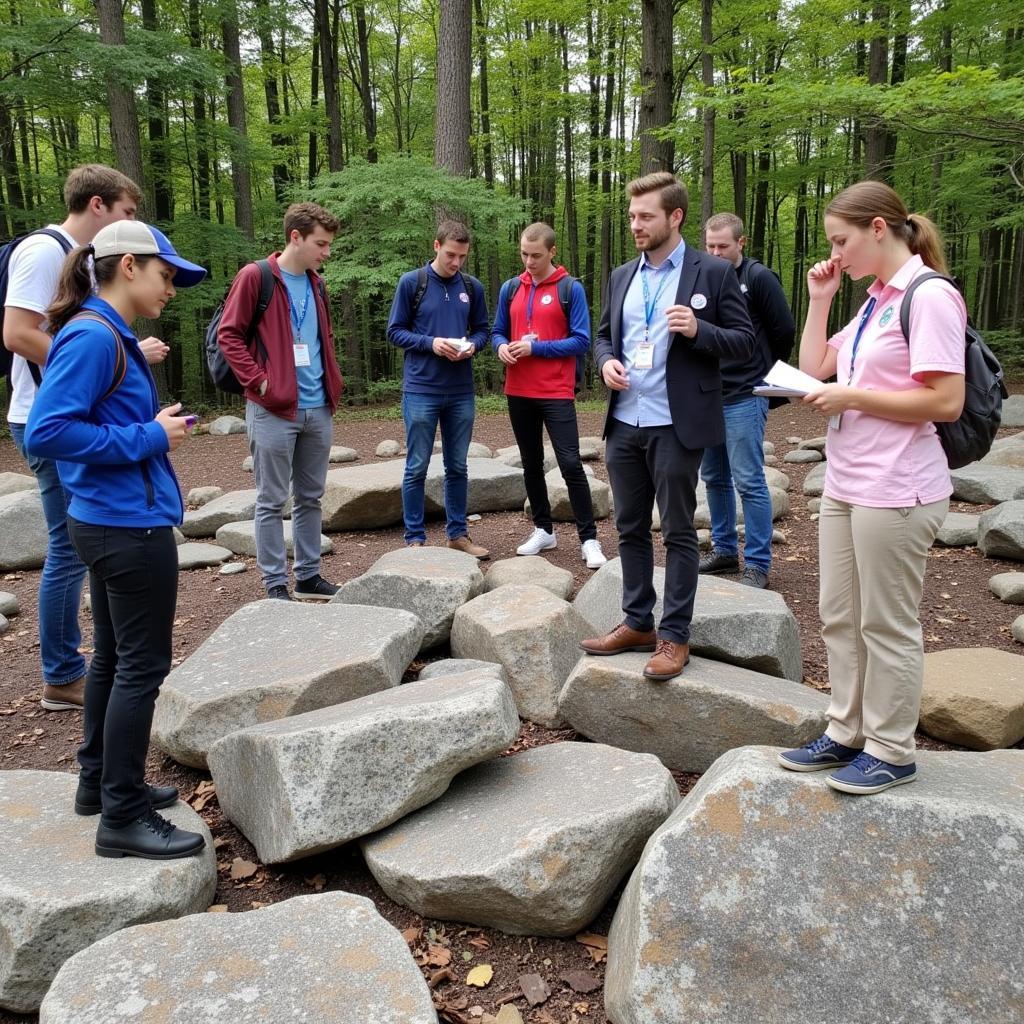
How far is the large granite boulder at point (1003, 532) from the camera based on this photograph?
559 centimetres

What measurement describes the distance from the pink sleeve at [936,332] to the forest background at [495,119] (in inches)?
250

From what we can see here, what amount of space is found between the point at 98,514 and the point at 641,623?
2.24 metres

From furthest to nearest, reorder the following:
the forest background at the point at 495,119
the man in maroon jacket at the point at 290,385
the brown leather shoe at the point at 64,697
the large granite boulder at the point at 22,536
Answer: the forest background at the point at 495,119
the large granite boulder at the point at 22,536
the man in maroon jacket at the point at 290,385
the brown leather shoe at the point at 64,697

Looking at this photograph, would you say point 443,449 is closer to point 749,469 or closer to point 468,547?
point 468,547

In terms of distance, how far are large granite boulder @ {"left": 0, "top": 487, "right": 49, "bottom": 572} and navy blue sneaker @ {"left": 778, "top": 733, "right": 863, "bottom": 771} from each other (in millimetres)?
5647

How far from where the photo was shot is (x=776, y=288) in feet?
16.0

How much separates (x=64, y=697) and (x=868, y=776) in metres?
3.57

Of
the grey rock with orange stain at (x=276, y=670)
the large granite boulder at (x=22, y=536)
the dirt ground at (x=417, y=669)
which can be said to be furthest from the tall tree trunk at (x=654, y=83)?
the grey rock with orange stain at (x=276, y=670)

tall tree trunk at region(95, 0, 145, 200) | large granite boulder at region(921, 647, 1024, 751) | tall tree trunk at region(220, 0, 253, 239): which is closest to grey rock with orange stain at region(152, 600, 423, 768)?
large granite boulder at region(921, 647, 1024, 751)

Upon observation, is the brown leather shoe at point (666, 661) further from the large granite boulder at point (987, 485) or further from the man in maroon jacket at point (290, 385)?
the large granite boulder at point (987, 485)

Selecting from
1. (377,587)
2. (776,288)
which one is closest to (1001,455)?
(776,288)

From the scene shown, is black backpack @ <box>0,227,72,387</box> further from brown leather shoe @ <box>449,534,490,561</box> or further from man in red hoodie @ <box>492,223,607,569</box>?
brown leather shoe @ <box>449,534,490,561</box>

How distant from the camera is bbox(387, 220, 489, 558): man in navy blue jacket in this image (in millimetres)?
5465

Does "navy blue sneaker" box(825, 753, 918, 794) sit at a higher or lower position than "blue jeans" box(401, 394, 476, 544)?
lower
